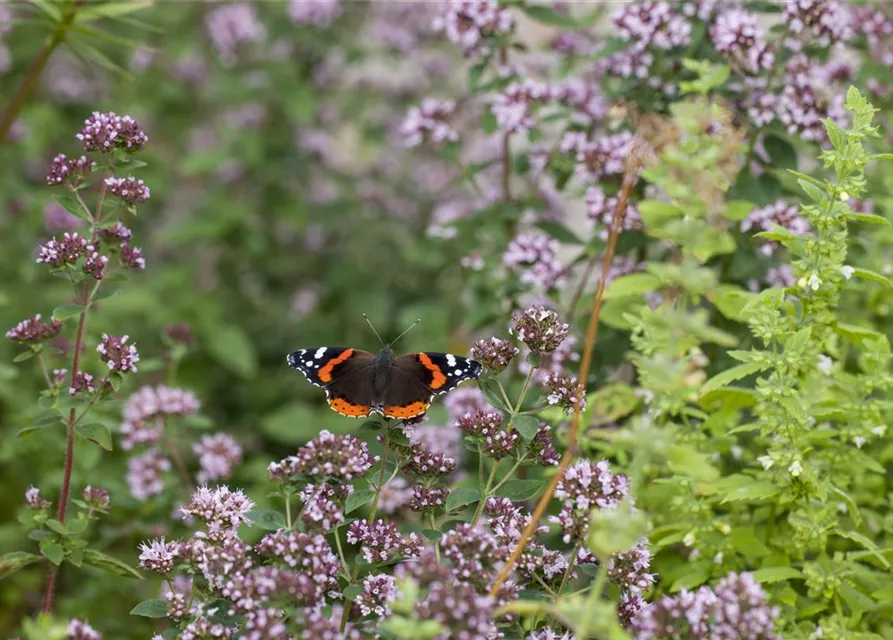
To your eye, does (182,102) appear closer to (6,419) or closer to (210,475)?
(6,419)

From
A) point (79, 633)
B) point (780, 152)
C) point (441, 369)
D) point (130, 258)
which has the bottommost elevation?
point (79, 633)

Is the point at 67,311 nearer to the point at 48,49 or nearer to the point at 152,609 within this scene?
the point at 152,609

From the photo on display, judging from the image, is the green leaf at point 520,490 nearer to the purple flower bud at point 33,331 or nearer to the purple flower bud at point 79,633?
the purple flower bud at point 79,633

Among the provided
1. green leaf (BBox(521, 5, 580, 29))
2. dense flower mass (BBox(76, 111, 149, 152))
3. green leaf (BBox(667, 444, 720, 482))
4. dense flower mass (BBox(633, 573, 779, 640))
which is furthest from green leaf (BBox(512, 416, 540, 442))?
green leaf (BBox(521, 5, 580, 29))

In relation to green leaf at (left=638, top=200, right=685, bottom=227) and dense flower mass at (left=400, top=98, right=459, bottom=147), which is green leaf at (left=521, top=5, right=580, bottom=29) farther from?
green leaf at (left=638, top=200, right=685, bottom=227)

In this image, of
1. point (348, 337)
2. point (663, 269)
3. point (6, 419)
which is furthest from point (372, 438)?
point (663, 269)

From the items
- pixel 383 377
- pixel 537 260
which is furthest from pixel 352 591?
pixel 537 260

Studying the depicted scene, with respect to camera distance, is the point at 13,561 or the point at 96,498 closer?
the point at 13,561
